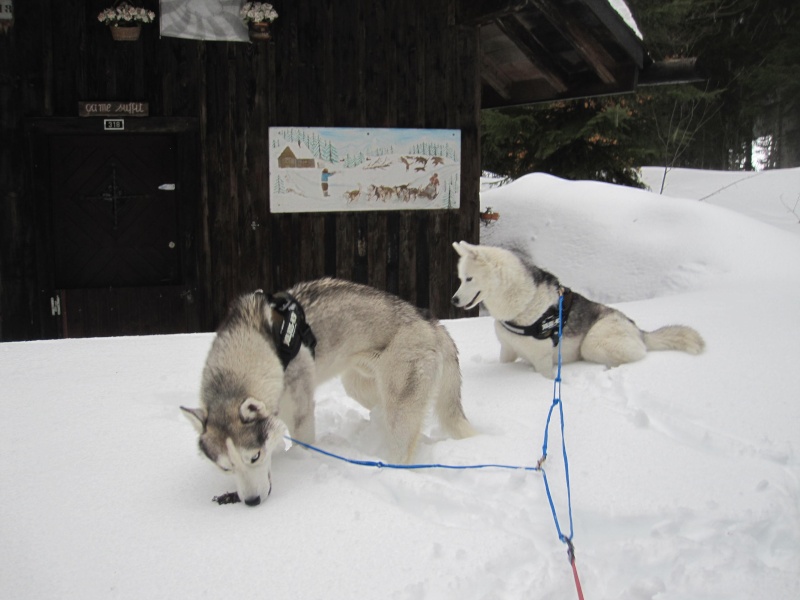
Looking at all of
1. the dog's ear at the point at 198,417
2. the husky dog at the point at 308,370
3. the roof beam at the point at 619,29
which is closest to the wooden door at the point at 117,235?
the husky dog at the point at 308,370

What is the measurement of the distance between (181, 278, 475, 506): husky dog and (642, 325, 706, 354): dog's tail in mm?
2336

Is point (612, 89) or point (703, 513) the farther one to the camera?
point (612, 89)

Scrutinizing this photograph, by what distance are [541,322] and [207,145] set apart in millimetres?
4557

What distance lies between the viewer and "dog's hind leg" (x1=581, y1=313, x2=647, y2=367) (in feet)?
18.4

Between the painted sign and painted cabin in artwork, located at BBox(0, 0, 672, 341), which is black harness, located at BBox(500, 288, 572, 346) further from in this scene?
the painted sign

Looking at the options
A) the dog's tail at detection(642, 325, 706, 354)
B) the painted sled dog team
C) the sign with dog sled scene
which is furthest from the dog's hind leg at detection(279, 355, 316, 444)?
the sign with dog sled scene

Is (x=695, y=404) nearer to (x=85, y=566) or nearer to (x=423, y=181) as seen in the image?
(x=85, y=566)

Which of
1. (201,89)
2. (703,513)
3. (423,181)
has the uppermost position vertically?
(201,89)

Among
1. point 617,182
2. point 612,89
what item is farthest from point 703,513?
point 617,182

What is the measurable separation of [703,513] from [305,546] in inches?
75.8

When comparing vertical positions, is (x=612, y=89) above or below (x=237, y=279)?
above

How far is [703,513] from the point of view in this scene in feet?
10.8

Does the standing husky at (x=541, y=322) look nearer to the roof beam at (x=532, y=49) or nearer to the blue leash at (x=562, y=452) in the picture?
the blue leash at (x=562, y=452)

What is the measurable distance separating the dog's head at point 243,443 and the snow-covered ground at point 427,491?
127 millimetres
